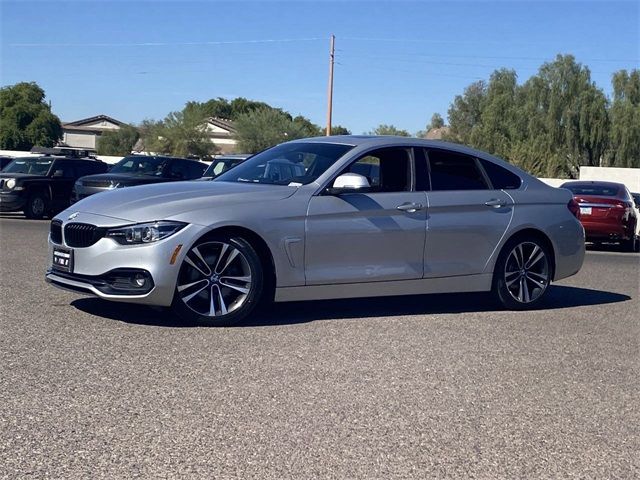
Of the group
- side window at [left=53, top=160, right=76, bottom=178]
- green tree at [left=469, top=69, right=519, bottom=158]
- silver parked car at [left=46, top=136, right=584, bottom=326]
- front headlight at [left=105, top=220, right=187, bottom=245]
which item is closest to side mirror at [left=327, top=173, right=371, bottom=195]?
silver parked car at [left=46, top=136, right=584, bottom=326]

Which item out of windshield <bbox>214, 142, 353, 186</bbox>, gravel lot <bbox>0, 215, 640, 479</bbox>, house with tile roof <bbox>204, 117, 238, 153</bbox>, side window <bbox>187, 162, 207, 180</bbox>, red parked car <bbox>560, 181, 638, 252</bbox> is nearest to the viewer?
gravel lot <bbox>0, 215, 640, 479</bbox>

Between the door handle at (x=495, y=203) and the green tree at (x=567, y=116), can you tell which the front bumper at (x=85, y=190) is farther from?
the green tree at (x=567, y=116)

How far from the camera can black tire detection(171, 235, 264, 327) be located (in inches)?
275

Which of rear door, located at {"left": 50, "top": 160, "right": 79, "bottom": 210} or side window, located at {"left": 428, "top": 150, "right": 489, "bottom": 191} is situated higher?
side window, located at {"left": 428, "top": 150, "right": 489, "bottom": 191}

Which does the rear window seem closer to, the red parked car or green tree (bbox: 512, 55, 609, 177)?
the red parked car

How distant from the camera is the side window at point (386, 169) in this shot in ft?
26.5

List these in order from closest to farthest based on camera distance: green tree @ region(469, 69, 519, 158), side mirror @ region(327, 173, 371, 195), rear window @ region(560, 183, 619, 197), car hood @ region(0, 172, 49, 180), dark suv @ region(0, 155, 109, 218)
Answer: side mirror @ region(327, 173, 371, 195) < rear window @ region(560, 183, 619, 197) < dark suv @ region(0, 155, 109, 218) < car hood @ region(0, 172, 49, 180) < green tree @ region(469, 69, 519, 158)

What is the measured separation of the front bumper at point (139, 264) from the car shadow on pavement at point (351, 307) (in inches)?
15.0

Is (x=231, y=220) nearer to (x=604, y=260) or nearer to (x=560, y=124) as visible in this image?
(x=604, y=260)

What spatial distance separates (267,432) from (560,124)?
59.5m

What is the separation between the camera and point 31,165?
21.8 meters

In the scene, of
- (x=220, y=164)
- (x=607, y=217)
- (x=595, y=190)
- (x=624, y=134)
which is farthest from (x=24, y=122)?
(x=607, y=217)

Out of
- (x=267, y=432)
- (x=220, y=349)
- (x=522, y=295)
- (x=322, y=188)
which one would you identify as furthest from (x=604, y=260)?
(x=267, y=432)

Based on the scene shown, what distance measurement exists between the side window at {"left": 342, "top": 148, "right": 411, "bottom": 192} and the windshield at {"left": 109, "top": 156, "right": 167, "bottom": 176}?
477 inches
